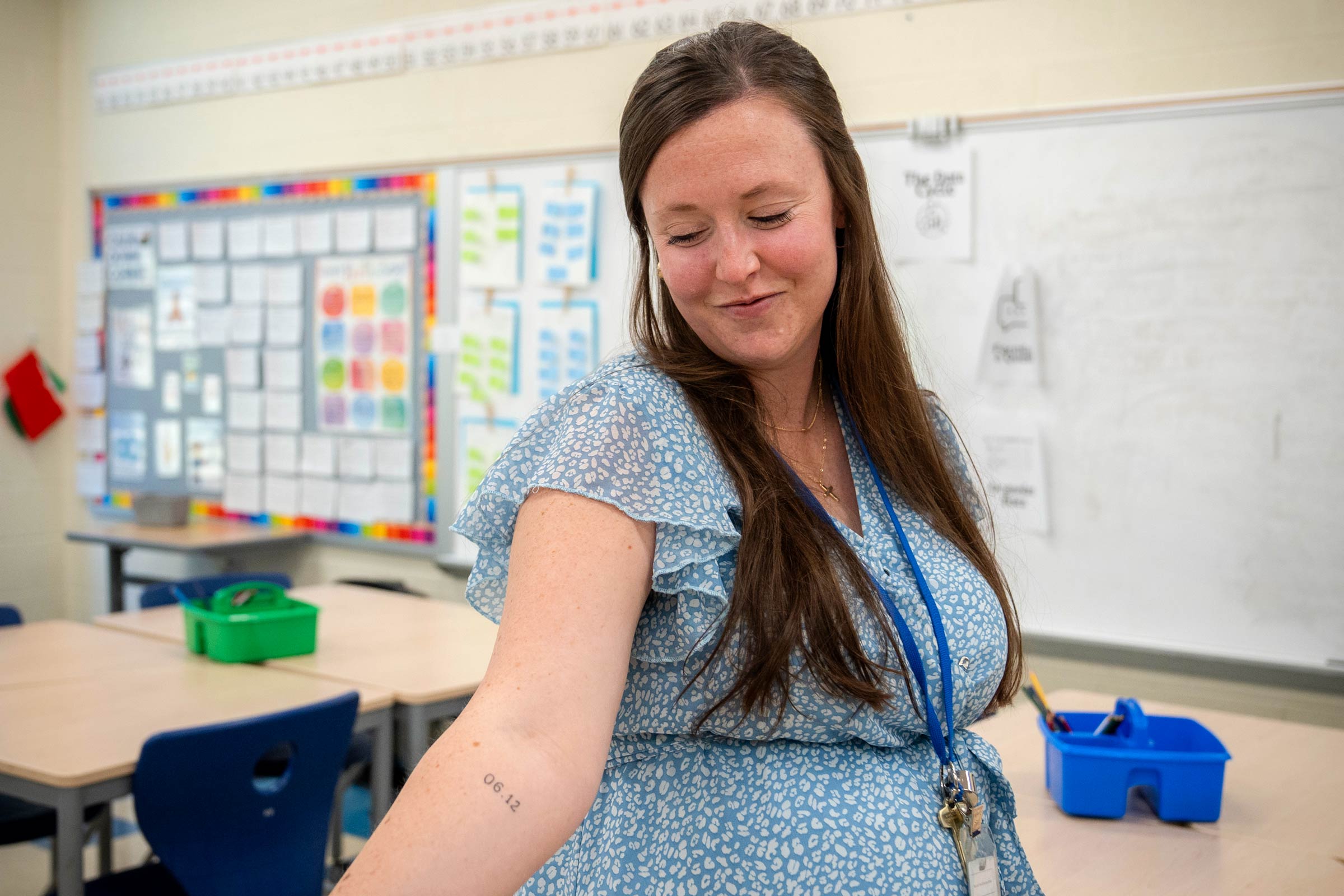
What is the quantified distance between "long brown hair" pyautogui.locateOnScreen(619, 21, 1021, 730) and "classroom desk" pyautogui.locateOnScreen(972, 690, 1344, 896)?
20.2 inches

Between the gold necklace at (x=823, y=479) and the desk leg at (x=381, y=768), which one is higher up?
the gold necklace at (x=823, y=479)

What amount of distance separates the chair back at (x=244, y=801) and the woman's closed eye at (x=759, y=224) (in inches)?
55.7

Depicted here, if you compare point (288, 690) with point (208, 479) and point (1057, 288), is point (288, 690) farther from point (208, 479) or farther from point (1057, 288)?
point (208, 479)

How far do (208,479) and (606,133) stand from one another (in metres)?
2.34

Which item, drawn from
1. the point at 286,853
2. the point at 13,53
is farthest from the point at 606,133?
the point at 13,53

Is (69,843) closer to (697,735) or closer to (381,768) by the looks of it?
(381,768)

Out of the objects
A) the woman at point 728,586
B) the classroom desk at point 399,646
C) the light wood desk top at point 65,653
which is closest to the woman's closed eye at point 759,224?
the woman at point 728,586

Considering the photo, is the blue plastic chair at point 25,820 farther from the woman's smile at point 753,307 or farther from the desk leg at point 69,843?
the woman's smile at point 753,307

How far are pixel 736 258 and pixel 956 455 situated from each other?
47 centimetres

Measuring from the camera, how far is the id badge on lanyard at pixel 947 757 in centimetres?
90

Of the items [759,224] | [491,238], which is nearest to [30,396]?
[491,238]

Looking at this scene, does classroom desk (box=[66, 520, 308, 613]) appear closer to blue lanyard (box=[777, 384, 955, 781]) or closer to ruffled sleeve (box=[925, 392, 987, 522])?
ruffled sleeve (box=[925, 392, 987, 522])

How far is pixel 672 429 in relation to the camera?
2.75 feet

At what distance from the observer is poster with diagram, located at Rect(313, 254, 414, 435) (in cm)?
413
